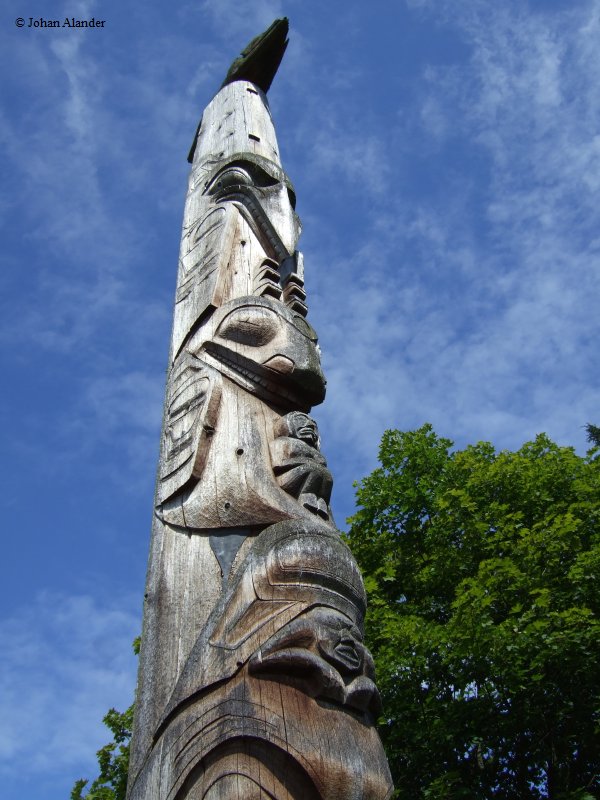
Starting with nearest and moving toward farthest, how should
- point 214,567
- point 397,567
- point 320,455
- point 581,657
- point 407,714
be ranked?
point 214,567 → point 320,455 → point 581,657 → point 407,714 → point 397,567

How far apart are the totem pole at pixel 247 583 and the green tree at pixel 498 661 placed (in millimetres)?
4994

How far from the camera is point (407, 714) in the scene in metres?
9.72

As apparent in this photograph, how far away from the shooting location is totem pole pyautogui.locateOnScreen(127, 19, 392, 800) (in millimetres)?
3031

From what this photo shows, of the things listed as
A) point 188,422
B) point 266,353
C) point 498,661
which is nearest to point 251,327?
point 266,353

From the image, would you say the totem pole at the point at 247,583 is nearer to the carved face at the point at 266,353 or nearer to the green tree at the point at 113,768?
the carved face at the point at 266,353

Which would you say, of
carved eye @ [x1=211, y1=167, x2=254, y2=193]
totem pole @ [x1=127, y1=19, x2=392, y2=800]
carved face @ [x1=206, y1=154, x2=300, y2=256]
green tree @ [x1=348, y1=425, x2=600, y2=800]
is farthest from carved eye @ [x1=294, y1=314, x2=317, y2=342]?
green tree @ [x1=348, y1=425, x2=600, y2=800]

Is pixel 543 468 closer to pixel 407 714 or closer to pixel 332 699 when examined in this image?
pixel 407 714

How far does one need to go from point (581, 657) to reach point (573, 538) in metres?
1.76

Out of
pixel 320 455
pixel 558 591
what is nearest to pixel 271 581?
pixel 320 455

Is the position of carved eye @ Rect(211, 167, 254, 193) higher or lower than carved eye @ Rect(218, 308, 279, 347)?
higher

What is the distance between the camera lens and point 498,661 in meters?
9.02

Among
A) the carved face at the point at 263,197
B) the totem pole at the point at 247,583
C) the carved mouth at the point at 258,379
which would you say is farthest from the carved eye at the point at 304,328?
the carved face at the point at 263,197

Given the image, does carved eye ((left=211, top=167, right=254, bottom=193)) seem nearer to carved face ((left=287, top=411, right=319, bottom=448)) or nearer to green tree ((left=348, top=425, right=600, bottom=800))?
carved face ((left=287, top=411, right=319, bottom=448))

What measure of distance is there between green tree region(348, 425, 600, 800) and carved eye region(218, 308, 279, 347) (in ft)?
17.5
